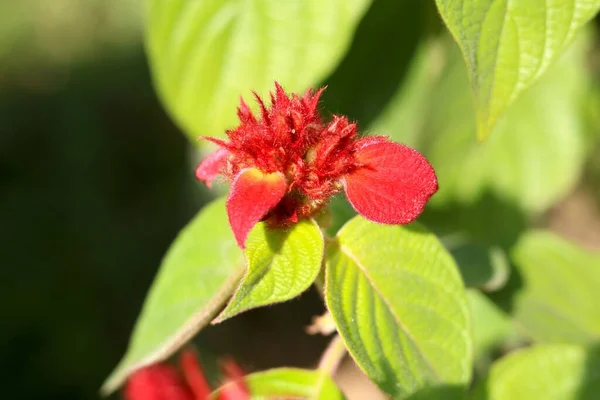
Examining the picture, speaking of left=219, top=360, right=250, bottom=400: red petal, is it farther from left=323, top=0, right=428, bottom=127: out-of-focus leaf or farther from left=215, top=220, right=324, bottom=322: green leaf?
left=323, top=0, right=428, bottom=127: out-of-focus leaf

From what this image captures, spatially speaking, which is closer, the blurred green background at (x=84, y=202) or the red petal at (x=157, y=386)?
the red petal at (x=157, y=386)

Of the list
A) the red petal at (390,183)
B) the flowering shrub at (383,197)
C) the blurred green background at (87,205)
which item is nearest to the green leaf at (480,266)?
the flowering shrub at (383,197)

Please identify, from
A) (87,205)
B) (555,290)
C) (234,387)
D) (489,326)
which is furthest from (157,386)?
(87,205)

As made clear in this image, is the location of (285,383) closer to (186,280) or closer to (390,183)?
(186,280)

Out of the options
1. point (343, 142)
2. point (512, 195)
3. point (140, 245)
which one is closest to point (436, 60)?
point (512, 195)

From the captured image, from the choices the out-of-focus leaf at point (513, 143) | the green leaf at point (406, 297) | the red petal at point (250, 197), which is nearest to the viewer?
the red petal at point (250, 197)

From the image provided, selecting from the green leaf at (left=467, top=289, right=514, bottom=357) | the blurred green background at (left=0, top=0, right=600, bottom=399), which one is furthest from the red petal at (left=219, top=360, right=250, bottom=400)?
the blurred green background at (left=0, top=0, right=600, bottom=399)

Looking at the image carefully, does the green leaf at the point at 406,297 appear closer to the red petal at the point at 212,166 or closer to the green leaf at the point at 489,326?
the red petal at the point at 212,166
